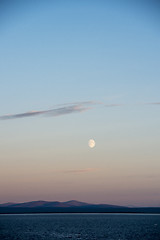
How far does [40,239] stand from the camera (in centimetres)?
10650

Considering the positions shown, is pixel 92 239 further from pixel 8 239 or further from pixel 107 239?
pixel 8 239

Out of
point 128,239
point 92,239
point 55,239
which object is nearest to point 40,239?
point 55,239

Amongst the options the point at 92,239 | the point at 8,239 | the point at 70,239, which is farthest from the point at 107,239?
the point at 8,239

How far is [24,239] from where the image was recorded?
106562 millimetres

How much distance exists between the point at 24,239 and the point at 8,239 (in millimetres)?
4672

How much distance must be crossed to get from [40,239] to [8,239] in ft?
30.7

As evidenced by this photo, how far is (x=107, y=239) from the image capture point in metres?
108

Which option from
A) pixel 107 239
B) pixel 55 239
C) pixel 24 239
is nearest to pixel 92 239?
pixel 107 239

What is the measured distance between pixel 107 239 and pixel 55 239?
609 inches

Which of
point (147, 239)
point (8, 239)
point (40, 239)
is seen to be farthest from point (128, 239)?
point (8, 239)

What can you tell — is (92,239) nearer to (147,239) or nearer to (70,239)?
(70,239)

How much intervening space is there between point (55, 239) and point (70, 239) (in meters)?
4.54

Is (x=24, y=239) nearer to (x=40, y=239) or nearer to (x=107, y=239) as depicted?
(x=40, y=239)

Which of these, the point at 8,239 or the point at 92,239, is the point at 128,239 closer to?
the point at 92,239
